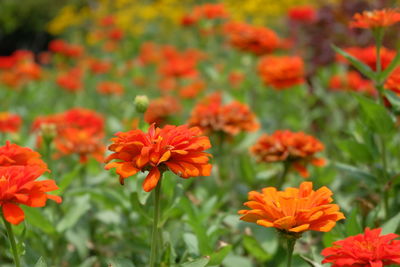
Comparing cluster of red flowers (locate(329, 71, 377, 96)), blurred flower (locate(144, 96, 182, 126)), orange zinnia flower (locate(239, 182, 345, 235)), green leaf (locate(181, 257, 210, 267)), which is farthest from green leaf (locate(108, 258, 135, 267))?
cluster of red flowers (locate(329, 71, 377, 96))

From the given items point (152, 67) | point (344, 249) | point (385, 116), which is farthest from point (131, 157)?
point (152, 67)

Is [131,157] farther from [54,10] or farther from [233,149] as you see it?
[54,10]

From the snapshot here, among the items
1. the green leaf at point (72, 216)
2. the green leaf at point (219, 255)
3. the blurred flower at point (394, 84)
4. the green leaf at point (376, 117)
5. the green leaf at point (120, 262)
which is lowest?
the green leaf at point (72, 216)

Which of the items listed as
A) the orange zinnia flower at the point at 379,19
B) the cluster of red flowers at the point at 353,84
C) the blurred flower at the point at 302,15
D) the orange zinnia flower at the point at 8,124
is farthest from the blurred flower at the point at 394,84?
the blurred flower at the point at 302,15

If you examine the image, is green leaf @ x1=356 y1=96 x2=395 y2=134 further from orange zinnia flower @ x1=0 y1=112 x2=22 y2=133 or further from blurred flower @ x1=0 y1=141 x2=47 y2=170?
orange zinnia flower @ x1=0 y1=112 x2=22 y2=133

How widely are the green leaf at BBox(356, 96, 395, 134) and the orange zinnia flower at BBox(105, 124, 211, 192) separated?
57cm

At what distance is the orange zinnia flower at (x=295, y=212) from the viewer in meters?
0.87

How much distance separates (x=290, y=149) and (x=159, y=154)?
734 millimetres

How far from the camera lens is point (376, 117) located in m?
1.40

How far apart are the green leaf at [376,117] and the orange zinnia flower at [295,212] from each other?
1.64 ft

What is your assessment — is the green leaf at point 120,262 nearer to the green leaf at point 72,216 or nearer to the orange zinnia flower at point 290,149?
the green leaf at point 72,216

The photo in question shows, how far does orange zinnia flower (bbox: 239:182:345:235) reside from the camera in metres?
0.87

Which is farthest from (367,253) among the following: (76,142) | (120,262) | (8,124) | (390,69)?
(8,124)

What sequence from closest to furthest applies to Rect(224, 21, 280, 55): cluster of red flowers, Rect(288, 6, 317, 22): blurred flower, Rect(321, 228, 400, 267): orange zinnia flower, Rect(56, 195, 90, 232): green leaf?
Rect(321, 228, 400, 267): orange zinnia flower, Rect(56, 195, 90, 232): green leaf, Rect(224, 21, 280, 55): cluster of red flowers, Rect(288, 6, 317, 22): blurred flower
